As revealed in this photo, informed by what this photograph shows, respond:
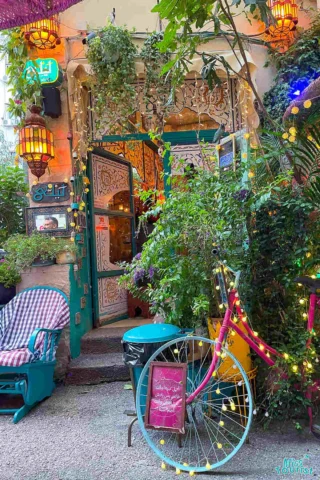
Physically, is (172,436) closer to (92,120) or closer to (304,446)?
(304,446)

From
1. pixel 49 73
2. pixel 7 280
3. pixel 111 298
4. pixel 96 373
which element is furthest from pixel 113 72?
pixel 96 373

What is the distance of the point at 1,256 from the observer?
4969 mm

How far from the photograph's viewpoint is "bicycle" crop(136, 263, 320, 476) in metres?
2.66

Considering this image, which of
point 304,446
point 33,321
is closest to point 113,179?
point 33,321

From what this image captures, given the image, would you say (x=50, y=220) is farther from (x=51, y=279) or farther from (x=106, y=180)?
(x=106, y=180)

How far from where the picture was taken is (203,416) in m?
3.12

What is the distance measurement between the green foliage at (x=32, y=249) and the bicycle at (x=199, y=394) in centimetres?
204

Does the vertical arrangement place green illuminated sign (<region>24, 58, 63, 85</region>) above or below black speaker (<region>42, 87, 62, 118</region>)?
above

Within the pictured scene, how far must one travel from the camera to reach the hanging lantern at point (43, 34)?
4.52 meters

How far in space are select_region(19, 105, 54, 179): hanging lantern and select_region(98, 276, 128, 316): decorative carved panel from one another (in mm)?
1865

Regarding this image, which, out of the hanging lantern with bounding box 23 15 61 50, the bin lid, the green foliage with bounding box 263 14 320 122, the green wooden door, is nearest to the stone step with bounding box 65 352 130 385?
the green wooden door

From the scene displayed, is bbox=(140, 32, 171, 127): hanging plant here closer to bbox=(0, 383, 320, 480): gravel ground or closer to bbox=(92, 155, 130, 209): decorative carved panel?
bbox=(92, 155, 130, 209): decorative carved panel

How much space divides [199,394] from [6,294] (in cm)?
290

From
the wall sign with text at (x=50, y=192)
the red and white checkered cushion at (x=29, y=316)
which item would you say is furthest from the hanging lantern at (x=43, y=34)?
the red and white checkered cushion at (x=29, y=316)
